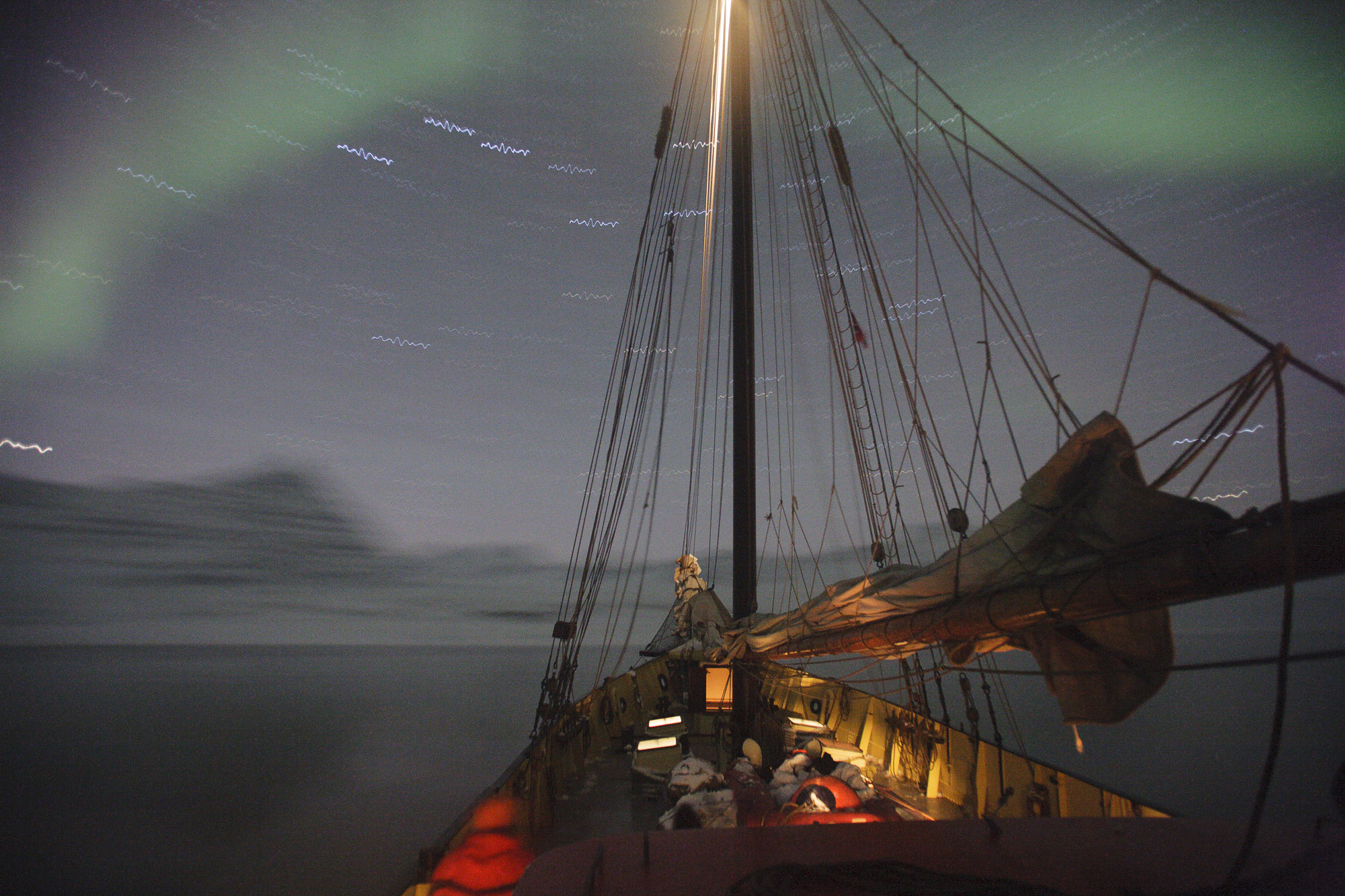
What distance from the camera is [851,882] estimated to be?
2.83m

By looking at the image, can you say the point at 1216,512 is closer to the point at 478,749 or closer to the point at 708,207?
the point at 708,207

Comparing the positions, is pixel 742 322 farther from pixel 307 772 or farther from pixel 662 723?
pixel 307 772

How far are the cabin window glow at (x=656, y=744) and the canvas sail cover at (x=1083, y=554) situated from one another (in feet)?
20.6

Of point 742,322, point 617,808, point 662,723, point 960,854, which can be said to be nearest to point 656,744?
point 662,723

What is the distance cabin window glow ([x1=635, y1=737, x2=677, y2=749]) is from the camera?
9.23m

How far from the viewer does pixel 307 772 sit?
29.9 m

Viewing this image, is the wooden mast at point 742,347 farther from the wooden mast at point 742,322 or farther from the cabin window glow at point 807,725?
the cabin window glow at point 807,725

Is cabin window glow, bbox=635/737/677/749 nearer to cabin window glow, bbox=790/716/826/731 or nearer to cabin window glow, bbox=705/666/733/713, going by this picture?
cabin window glow, bbox=790/716/826/731

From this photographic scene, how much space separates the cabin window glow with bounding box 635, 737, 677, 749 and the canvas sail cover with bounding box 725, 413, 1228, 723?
628cm

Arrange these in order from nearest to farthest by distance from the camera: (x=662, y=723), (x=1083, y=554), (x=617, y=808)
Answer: (x=1083, y=554) < (x=617, y=808) < (x=662, y=723)

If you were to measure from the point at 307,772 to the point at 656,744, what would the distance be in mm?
29394

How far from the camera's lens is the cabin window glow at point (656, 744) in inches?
363

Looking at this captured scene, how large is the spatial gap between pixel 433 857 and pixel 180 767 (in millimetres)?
36324

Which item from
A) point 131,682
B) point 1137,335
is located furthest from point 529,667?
point 1137,335
